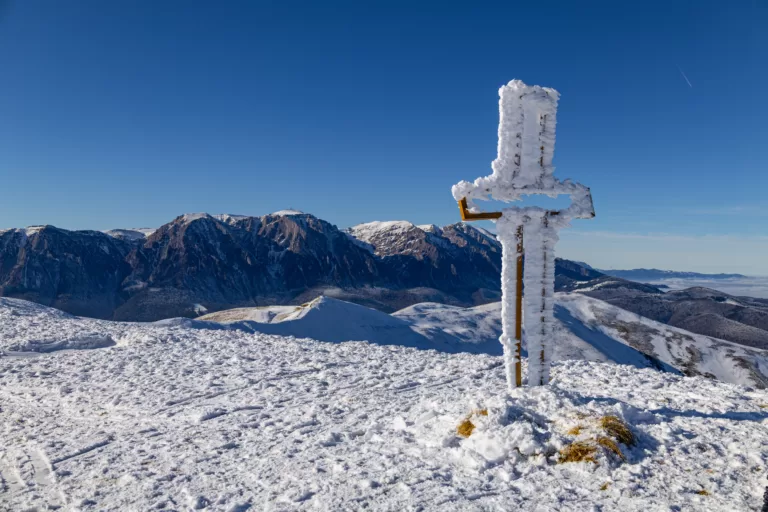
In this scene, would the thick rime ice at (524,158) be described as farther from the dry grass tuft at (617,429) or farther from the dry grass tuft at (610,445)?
the dry grass tuft at (610,445)

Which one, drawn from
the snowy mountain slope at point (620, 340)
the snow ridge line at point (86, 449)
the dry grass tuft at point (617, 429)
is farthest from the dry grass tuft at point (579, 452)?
the snowy mountain slope at point (620, 340)

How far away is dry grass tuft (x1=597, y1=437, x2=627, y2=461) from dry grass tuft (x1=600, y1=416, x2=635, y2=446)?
0.57 ft

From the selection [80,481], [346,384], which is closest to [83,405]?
[80,481]

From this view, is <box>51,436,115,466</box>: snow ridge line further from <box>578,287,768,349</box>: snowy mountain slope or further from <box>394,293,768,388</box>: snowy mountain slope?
<box>578,287,768,349</box>: snowy mountain slope

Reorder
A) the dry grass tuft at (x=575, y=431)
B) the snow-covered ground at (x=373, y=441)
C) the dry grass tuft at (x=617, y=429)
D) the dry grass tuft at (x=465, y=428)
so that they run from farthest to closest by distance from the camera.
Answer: the dry grass tuft at (x=465, y=428)
the dry grass tuft at (x=575, y=431)
the dry grass tuft at (x=617, y=429)
the snow-covered ground at (x=373, y=441)

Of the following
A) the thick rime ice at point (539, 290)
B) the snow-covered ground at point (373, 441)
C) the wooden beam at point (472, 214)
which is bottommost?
the snow-covered ground at point (373, 441)

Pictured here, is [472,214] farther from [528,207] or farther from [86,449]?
[86,449]

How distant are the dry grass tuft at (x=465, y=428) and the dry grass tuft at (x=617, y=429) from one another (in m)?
2.00

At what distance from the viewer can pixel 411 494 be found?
652cm

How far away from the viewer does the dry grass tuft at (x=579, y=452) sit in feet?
22.3

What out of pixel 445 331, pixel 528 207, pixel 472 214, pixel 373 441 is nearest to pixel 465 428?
pixel 373 441

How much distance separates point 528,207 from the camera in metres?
9.49

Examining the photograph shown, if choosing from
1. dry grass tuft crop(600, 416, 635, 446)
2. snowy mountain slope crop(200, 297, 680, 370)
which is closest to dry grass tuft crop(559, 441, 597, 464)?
dry grass tuft crop(600, 416, 635, 446)

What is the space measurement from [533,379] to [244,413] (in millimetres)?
6430
